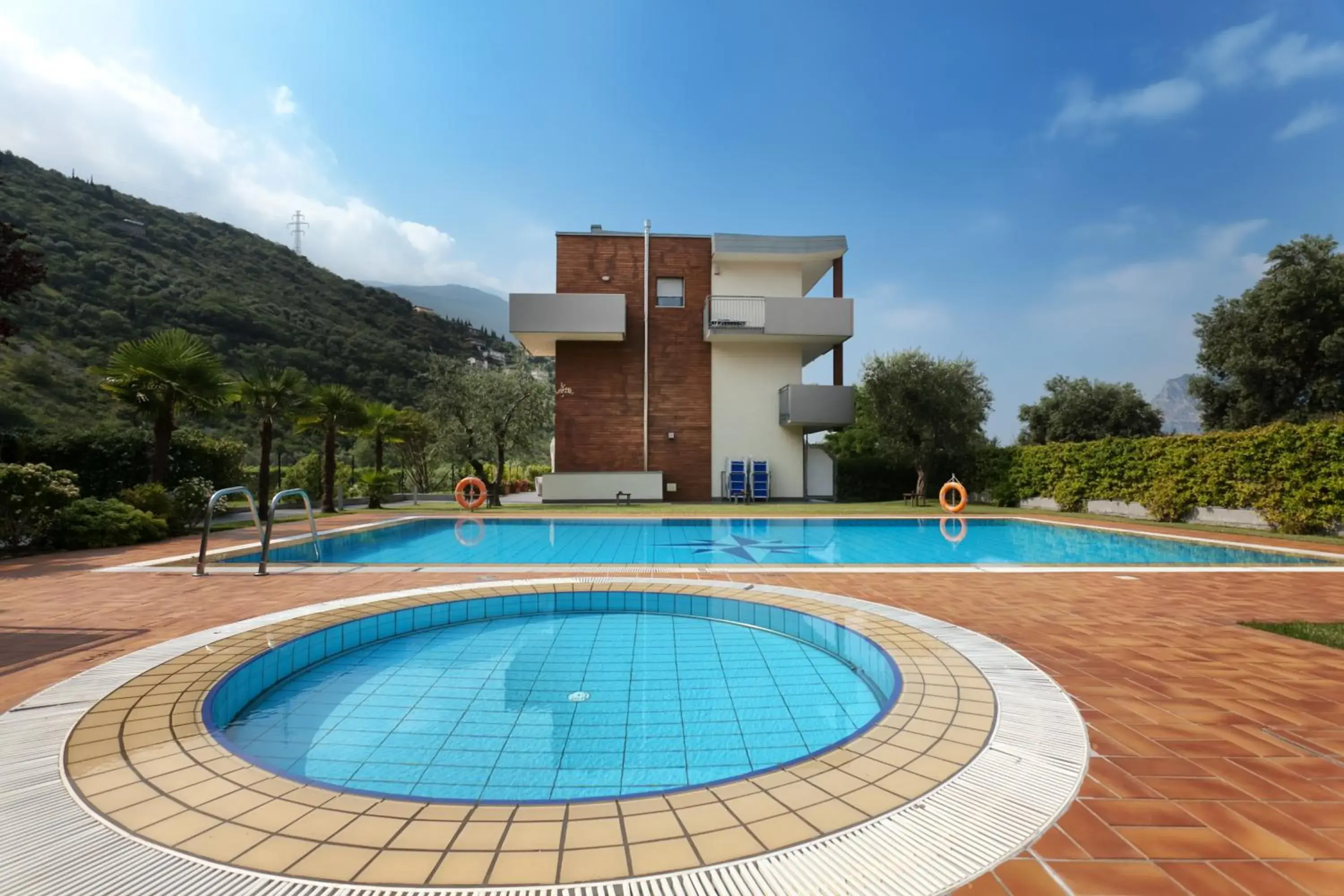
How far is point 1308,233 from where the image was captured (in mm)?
19641

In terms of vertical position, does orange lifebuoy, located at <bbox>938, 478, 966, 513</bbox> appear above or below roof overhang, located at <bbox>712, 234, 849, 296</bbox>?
below

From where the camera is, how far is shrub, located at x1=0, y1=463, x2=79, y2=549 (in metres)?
7.54

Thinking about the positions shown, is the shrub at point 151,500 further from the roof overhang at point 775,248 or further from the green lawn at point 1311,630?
the roof overhang at point 775,248

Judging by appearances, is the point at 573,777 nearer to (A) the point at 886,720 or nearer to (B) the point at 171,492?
(A) the point at 886,720

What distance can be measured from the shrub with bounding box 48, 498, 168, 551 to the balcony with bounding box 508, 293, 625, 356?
10353 mm

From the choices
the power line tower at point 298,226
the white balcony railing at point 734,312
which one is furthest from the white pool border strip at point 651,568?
the power line tower at point 298,226

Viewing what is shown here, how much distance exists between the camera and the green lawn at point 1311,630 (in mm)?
3678

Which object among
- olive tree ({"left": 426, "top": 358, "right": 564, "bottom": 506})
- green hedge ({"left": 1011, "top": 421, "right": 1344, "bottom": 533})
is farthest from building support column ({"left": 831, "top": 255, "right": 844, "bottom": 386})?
olive tree ({"left": 426, "top": 358, "right": 564, "bottom": 506})

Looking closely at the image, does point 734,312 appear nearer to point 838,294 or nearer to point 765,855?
point 838,294

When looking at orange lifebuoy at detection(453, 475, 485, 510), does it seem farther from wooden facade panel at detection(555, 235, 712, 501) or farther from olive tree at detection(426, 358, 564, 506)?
wooden facade panel at detection(555, 235, 712, 501)

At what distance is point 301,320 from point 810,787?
150 ft

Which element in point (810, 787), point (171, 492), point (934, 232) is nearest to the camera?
point (810, 787)

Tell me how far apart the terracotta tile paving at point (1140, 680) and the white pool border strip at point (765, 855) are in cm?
8

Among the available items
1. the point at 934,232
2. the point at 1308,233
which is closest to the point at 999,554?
the point at 934,232
